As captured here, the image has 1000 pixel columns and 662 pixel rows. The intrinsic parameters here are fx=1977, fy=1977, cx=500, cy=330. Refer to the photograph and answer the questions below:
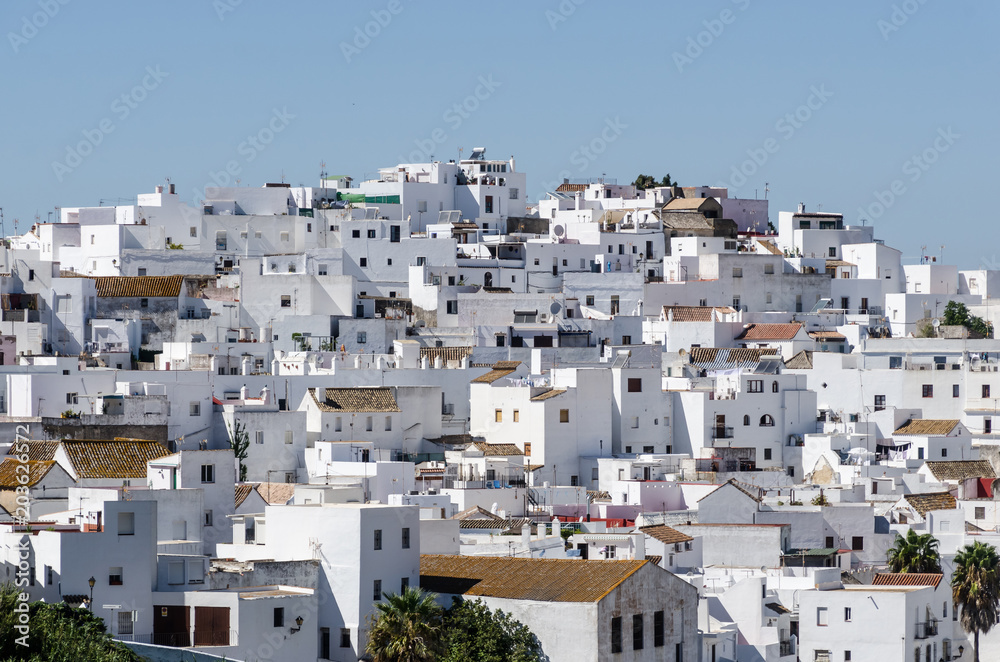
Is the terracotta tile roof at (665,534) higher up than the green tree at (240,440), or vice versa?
the green tree at (240,440)

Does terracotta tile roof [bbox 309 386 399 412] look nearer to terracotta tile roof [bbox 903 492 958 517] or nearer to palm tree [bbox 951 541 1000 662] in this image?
terracotta tile roof [bbox 903 492 958 517]

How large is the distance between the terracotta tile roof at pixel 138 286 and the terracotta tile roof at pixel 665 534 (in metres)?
25.1

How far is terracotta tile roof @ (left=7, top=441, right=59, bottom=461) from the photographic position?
1784 inches

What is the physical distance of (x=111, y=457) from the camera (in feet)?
146

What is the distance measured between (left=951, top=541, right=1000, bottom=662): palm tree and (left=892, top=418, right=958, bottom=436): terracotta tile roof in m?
12.1

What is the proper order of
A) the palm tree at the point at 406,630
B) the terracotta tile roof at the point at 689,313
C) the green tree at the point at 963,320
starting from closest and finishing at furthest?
1. the palm tree at the point at 406,630
2. the terracotta tile roof at the point at 689,313
3. the green tree at the point at 963,320

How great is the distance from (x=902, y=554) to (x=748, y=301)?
24.6 metres

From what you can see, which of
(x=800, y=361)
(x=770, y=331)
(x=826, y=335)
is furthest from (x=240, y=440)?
(x=826, y=335)

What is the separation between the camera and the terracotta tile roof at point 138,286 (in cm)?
6425

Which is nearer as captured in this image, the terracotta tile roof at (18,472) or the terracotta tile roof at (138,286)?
the terracotta tile roof at (18,472)

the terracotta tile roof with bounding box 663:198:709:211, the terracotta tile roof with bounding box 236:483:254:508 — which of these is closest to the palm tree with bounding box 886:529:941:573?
the terracotta tile roof with bounding box 236:483:254:508

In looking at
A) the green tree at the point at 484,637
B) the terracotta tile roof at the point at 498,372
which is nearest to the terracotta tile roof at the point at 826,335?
the terracotta tile roof at the point at 498,372

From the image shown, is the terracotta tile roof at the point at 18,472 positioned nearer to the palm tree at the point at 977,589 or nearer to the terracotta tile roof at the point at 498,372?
the terracotta tile roof at the point at 498,372

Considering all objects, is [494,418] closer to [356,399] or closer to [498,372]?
[498,372]
